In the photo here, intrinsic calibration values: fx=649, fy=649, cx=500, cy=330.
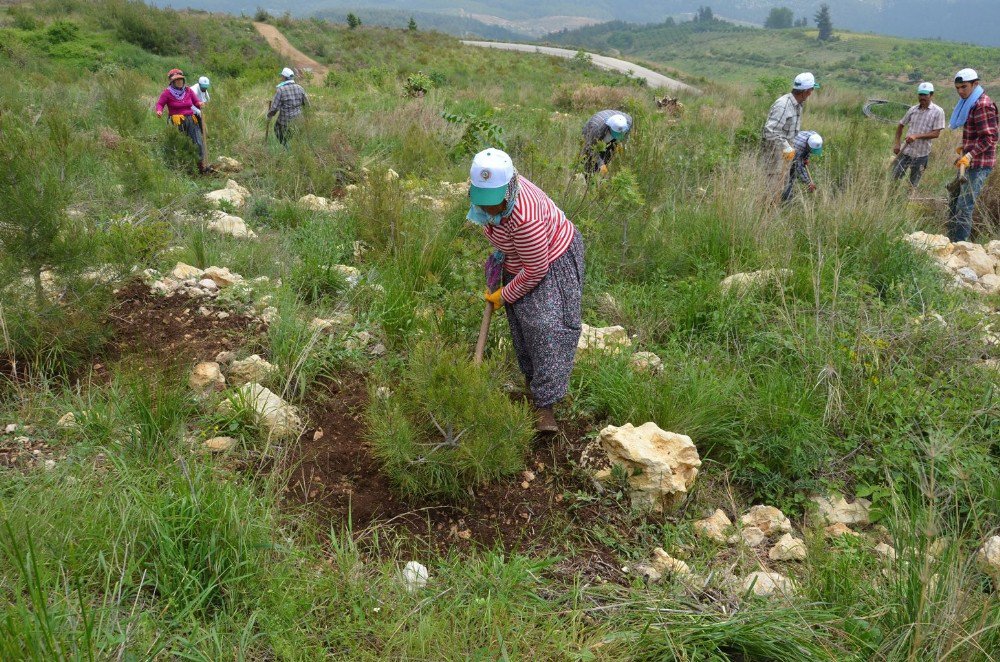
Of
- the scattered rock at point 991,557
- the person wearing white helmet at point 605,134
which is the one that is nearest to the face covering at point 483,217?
the scattered rock at point 991,557

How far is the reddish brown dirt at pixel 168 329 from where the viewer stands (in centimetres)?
330

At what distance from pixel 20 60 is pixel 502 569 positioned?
17.7 meters

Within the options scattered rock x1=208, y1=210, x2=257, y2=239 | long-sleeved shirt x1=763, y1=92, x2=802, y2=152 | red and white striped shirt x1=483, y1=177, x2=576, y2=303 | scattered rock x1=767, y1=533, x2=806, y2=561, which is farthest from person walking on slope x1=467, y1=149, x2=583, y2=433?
long-sleeved shirt x1=763, y1=92, x2=802, y2=152

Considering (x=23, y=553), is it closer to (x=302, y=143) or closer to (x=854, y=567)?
(x=854, y=567)

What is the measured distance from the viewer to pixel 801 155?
6.39m

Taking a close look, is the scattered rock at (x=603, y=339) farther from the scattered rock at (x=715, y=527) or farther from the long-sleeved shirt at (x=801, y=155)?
the long-sleeved shirt at (x=801, y=155)

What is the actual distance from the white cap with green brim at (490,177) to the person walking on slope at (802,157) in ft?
14.9

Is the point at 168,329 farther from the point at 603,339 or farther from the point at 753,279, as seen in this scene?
the point at 753,279

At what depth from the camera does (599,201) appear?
486 centimetres

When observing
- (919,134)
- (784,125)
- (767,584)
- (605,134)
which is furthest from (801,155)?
(767,584)

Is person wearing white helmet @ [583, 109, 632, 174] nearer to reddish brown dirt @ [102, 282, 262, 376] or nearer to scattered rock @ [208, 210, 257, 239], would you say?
scattered rock @ [208, 210, 257, 239]

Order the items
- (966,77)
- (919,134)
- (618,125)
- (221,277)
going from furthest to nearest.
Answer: (919,134) → (966,77) → (618,125) → (221,277)

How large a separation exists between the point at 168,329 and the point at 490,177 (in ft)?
6.99

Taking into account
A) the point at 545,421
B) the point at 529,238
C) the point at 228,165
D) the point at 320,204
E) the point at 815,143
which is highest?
the point at 815,143
